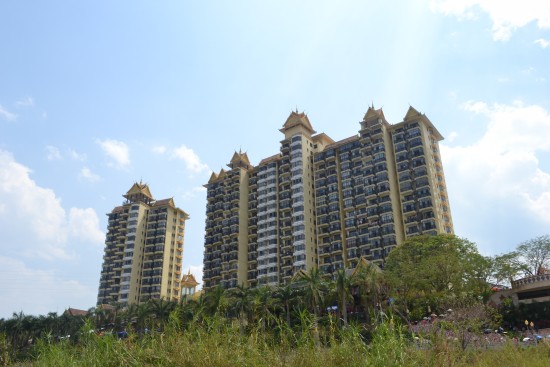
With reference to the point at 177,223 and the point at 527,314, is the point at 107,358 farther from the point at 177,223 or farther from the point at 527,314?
the point at 177,223

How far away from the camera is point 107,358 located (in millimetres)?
18516

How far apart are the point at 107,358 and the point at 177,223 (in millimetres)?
131550

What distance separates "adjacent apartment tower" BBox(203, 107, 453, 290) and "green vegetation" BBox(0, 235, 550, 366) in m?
21.6

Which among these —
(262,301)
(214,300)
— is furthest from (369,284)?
(214,300)

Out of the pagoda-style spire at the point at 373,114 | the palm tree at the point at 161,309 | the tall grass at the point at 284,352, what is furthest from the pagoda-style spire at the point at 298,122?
the tall grass at the point at 284,352

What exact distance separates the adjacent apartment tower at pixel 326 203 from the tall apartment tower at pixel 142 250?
1844 centimetres

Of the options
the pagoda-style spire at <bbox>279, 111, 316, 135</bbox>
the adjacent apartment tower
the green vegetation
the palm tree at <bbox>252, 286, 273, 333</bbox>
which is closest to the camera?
the green vegetation

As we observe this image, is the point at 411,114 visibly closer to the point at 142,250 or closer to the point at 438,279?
the point at 438,279

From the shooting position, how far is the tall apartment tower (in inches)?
5187

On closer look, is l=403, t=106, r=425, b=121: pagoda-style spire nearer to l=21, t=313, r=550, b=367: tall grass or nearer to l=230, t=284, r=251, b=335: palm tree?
l=230, t=284, r=251, b=335: palm tree

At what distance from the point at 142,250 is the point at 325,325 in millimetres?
104894

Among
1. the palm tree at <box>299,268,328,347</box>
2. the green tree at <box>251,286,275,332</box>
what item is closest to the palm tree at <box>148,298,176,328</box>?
the green tree at <box>251,286,275,332</box>

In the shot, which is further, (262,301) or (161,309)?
(161,309)

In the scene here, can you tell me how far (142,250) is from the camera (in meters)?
138
